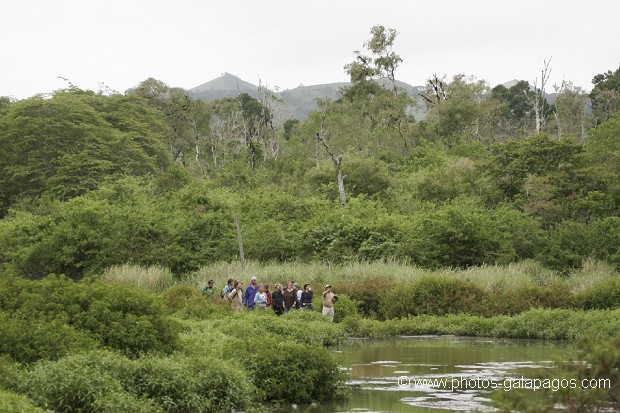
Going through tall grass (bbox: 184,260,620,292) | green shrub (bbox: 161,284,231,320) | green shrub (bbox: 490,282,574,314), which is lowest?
green shrub (bbox: 490,282,574,314)

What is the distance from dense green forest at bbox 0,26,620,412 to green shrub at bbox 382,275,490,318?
0.21 feet

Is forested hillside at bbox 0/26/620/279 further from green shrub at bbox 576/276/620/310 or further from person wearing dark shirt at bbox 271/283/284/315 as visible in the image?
person wearing dark shirt at bbox 271/283/284/315

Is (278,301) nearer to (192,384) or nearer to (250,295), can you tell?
(250,295)

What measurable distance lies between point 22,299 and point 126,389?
3.97 meters

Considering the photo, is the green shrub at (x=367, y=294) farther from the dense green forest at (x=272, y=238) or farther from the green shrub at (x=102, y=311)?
the green shrub at (x=102, y=311)

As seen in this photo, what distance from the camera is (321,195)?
49.2 m

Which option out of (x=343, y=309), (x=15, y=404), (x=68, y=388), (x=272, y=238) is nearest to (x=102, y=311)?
(x=68, y=388)

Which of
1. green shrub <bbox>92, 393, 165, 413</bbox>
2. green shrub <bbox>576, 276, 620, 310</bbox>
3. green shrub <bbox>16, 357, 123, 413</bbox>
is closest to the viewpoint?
green shrub <bbox>92, 393, 165, 413</bbox>

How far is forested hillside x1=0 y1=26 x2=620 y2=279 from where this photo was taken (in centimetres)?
3684

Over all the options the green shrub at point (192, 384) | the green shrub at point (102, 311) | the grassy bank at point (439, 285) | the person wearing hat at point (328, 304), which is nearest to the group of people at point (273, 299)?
the person wearing hat at point (328, 304)

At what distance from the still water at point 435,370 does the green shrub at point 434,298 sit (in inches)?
129

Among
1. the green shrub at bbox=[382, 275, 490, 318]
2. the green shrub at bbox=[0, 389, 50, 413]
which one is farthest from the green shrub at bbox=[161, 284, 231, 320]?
the green shrub at bbox=[0, 389, 50, 413]

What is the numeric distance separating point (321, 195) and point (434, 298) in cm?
2098

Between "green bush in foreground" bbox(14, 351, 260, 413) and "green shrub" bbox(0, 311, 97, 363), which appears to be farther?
"green shrub" bbox(0, 311, 97, 363)
